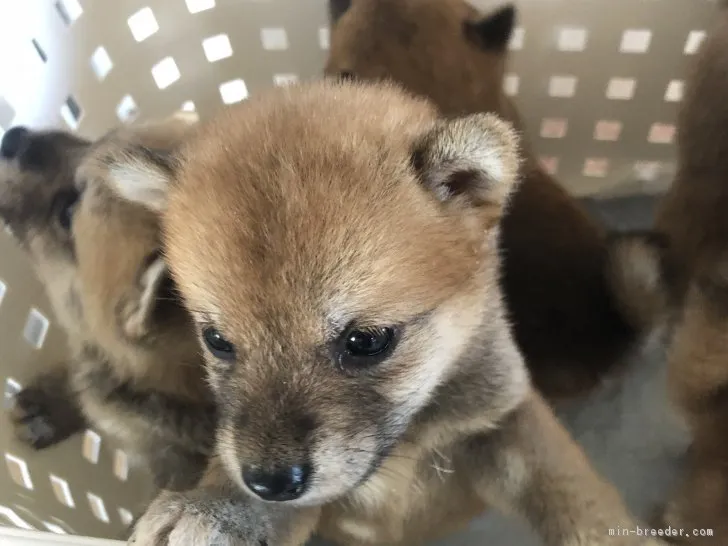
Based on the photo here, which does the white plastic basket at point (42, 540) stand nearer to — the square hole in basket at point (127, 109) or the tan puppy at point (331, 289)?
the tan puppy at point (331, 289)

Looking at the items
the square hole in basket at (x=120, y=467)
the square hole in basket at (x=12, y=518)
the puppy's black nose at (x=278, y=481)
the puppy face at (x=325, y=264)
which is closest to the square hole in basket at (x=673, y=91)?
the puppy face at (x=325, y=264)

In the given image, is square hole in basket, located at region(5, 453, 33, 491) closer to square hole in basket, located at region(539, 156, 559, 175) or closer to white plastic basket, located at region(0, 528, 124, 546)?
white plastic basket, located at region(0, 528, 124, 546)

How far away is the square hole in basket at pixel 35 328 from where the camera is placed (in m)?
1.38

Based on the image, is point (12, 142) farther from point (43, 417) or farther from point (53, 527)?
point (53, 527)

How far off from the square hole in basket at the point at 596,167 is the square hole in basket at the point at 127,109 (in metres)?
1.06

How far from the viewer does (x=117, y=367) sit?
1229 millimetres

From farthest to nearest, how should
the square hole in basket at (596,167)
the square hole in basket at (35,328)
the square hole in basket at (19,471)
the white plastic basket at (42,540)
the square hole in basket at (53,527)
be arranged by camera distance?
the square hole in basket at (596,167), the square hole in basket at (35,328), the square hole in basket at (19,471), the square hole in basket at (53,527), the white plastic basket at (42,540)

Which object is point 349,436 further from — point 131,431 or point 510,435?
point 131,431

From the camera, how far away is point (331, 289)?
757 millimetres

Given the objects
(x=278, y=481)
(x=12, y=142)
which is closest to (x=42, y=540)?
(x=278, y=481)

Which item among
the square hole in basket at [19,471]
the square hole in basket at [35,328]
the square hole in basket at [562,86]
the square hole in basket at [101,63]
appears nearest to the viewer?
the square hole in basket at [19,471]

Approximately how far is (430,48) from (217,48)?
0.50 metres

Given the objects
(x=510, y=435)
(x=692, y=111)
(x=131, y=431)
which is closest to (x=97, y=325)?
(x=131, y=431)

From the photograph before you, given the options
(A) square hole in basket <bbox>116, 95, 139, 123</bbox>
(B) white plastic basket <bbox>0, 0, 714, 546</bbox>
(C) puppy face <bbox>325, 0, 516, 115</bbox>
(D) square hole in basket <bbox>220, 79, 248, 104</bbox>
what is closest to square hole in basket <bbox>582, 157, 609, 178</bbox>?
(B) white plastic basket <bbox>0, 0, 714, 546</bbox>
